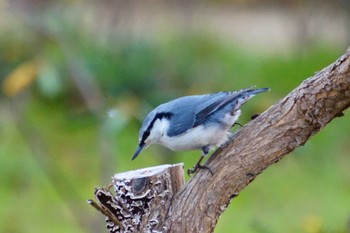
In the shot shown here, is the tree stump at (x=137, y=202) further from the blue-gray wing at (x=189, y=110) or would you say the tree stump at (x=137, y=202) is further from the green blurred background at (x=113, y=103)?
the green blurred background at (x=113, y=103)

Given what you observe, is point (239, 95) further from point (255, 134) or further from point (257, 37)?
point (257, 37)

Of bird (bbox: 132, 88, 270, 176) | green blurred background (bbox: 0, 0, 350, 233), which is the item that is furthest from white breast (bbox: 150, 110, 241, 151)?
green blurred background (bbox: 0, 0, 350, 233)

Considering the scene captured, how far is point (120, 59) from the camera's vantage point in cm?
815

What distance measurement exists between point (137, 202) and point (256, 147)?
1.30 feet

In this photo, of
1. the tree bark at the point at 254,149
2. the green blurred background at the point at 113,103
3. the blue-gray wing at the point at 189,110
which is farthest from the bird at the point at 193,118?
the green blurred background at the point at 113,103

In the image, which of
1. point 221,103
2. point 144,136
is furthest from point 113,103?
point 221,103

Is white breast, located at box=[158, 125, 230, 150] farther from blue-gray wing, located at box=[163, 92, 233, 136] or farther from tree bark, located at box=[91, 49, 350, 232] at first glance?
tree bark, located at box=[91, 49, 350, 232]

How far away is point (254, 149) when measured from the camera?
272 centimetres

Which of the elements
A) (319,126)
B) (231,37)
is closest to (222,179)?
(319,126)

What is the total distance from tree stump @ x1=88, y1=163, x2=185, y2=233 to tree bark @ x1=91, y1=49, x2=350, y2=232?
0.07 feet

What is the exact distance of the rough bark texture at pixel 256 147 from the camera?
265 cm

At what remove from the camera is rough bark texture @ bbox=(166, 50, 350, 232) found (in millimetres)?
2652

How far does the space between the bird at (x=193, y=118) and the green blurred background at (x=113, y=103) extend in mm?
1530

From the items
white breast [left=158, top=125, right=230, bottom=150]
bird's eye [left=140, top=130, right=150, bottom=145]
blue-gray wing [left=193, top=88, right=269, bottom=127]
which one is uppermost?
bird's eye [left=140, top=130, right=150, bottom=145]
